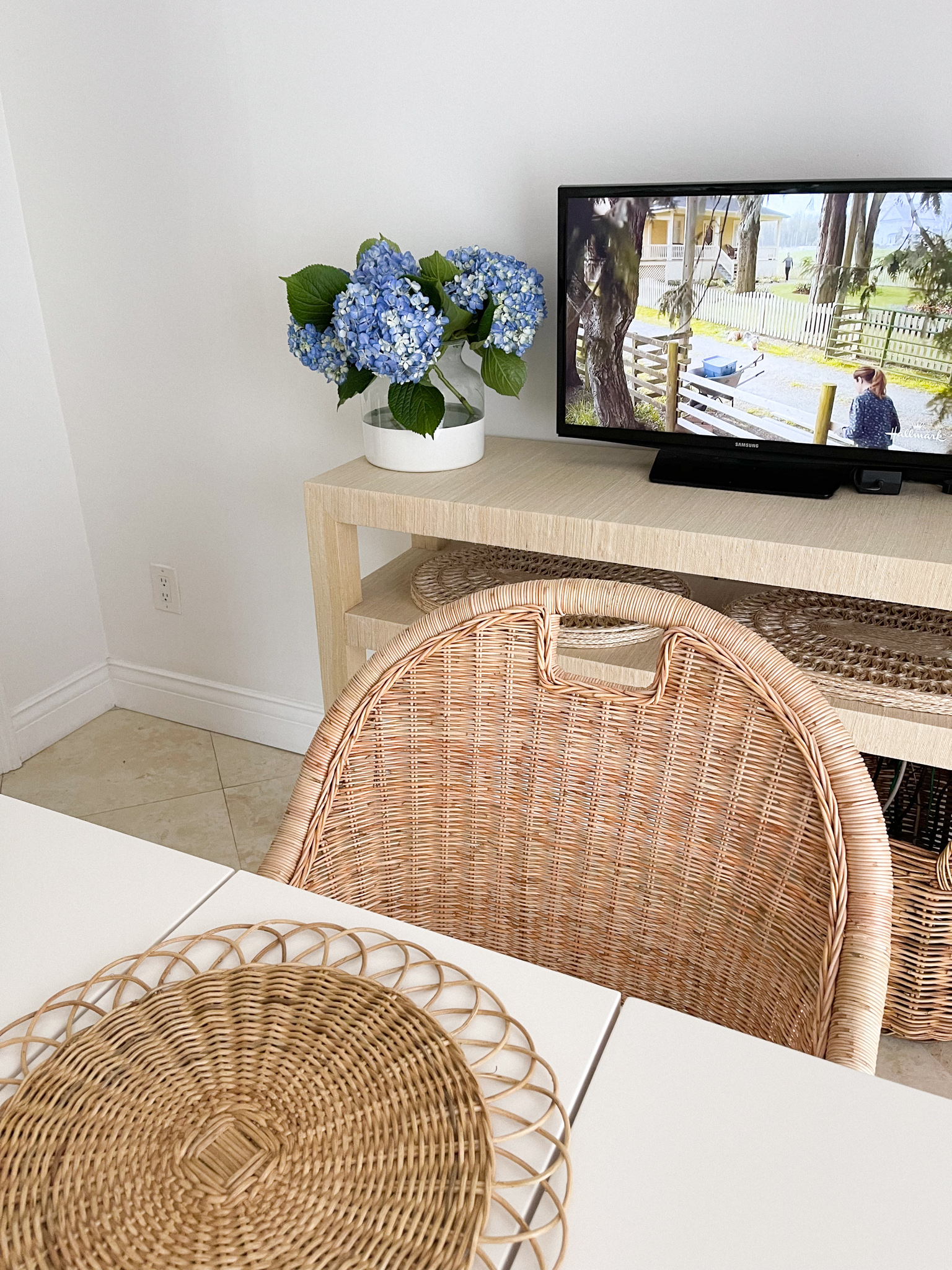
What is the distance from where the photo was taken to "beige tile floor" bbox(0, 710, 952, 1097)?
2121 mm

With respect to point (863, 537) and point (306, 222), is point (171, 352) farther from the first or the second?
point (863, 537)

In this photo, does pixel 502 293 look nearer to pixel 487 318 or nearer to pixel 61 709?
pixel 487 318

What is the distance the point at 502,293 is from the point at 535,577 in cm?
46

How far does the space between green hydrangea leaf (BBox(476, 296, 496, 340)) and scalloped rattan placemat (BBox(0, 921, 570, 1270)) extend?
1103mm

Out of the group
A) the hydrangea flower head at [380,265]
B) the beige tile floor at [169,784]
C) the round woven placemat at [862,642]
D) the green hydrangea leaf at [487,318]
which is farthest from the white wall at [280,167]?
the round woven placemat at [862,642]

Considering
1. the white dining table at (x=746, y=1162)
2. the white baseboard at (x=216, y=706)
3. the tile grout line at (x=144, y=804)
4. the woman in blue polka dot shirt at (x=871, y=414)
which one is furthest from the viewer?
the white baseboard at (x=216, y=706)

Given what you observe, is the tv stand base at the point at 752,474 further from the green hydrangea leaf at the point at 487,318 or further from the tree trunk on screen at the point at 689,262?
the green hydrangea leaf at the point at 487,318

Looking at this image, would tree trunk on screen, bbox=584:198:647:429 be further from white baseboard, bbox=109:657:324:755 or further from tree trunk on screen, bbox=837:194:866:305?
white baseboard, bbox=109:657:324:755

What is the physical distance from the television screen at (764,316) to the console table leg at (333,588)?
443mm

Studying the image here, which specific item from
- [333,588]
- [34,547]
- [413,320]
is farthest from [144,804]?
[413,320]

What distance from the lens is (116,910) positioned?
2.48 ft

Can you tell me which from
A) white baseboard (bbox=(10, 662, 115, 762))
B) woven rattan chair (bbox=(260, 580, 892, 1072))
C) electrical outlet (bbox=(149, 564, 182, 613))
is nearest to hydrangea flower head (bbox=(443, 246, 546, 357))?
woven rattan chair (bbox=(260, 580, 892, 1072))

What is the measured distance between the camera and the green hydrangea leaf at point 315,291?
1.54m

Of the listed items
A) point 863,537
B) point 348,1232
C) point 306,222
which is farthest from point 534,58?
point 348,1232
